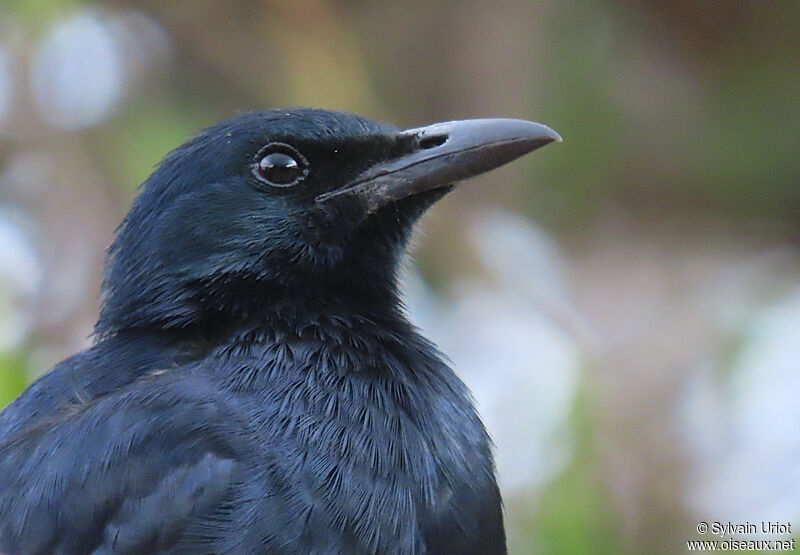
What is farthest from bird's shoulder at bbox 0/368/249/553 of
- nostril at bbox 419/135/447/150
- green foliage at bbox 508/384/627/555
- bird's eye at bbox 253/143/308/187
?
green foliage at bbox 508/384/627/555

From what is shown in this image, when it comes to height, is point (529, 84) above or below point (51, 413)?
above

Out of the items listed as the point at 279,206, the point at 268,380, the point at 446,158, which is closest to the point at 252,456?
the point at 268,380

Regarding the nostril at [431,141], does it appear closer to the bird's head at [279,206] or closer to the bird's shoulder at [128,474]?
the bird's head at [279,206]

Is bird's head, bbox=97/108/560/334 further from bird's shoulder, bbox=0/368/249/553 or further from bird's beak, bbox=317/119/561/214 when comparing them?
bird's shoulder, bbox=0/368/249/553

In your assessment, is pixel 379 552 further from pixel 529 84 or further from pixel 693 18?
pixel 693 18

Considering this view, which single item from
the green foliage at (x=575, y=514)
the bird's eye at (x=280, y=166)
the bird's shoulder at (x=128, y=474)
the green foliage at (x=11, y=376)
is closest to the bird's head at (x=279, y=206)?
the bird's eye at (x=280, y=166)

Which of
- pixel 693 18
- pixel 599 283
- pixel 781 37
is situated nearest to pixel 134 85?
pixel 599 283

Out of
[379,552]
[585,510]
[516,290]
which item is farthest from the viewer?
[516,290]

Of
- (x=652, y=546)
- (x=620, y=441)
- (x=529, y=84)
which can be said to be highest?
(x=529, y=84)

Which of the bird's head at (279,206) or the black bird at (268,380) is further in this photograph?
the bird's head at (279,206)
